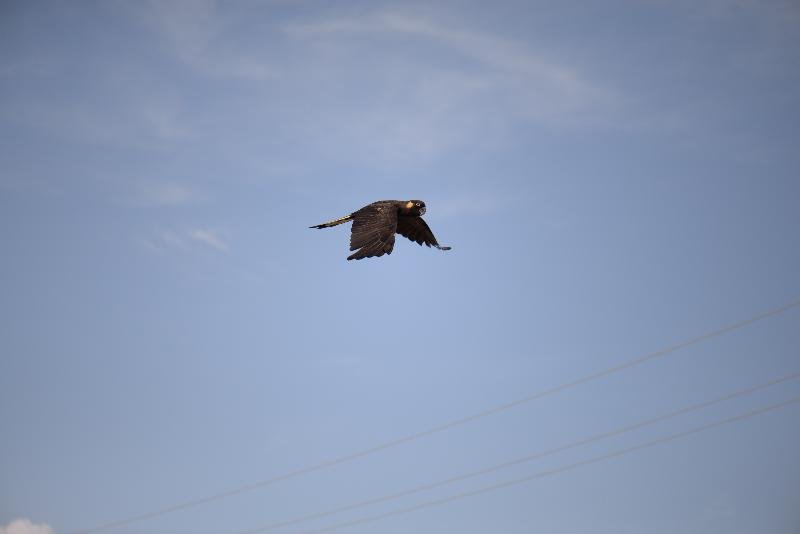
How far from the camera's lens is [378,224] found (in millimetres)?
32781

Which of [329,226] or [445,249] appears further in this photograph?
[445,249]

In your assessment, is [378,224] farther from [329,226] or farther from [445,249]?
[445,249]

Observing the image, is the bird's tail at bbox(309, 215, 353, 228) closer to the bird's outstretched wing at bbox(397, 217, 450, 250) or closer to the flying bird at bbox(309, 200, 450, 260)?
the flying bird at bbox(309, 200, 450, 260)

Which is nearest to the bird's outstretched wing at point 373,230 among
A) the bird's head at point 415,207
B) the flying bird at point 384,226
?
the flying bird at point 384,226

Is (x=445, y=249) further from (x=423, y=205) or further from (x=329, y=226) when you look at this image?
(x=329, y=226)

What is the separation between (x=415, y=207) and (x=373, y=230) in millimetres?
3775

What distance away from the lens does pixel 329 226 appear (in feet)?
111

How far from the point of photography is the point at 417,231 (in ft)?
124

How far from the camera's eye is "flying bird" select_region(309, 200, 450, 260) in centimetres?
3114

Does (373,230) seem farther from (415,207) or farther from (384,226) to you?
(415,207)

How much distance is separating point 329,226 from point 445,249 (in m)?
5.78

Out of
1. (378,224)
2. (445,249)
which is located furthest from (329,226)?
(445,249)

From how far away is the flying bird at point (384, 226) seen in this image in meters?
31.1

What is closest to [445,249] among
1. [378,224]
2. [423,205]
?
[423,205]
